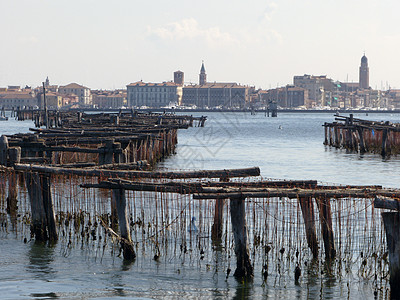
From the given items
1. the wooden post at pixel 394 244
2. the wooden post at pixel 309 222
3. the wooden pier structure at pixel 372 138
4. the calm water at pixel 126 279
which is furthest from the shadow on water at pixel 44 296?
the wooden pier structure at pixel 372 138

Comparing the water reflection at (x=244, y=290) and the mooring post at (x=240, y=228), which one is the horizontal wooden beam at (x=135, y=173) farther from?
the water reflection at (x=244, y=290)

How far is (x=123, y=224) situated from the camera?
14.8m

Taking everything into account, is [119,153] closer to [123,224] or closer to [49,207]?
[49,207]

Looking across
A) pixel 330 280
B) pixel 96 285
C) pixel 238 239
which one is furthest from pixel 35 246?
pixel 330 280

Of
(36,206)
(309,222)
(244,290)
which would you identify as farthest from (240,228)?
(36,206)

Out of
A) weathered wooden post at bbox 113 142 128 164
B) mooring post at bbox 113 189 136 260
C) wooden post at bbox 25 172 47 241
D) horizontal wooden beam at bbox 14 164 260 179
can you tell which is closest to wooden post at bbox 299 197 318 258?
horizontal wooden beam at bbox 14 164 260 179

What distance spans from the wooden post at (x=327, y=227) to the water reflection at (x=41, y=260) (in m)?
5.81

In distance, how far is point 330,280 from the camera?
47.3 ft

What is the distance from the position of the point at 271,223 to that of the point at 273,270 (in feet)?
16.3

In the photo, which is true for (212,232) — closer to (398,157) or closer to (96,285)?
(96,285)

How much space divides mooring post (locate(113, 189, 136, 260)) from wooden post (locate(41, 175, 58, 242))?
2.06m

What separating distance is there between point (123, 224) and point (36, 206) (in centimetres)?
267

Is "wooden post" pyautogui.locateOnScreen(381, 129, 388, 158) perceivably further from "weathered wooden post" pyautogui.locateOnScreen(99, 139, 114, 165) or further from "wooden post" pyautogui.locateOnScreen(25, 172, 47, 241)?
"wooden post" pyautogui.locateOnScreen(25, 172, 47, 241)

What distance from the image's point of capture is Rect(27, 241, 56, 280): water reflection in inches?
577
